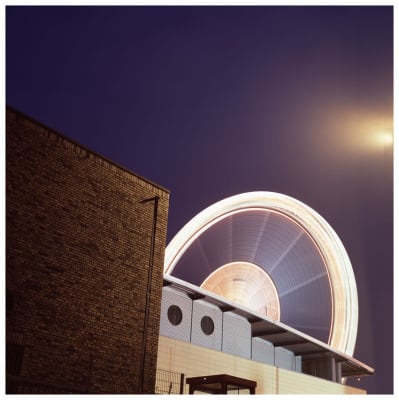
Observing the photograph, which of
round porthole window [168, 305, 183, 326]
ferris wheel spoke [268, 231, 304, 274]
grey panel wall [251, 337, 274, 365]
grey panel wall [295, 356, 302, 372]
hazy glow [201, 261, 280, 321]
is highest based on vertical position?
ferris wheel spoke [268, 231, 304, 274]

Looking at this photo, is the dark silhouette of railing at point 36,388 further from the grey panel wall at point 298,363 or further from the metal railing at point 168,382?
the grey panel wall at point 298,363

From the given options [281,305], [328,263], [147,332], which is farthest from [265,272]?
[147,332]

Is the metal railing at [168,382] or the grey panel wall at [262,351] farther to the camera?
the grey panel wall at [262,351]

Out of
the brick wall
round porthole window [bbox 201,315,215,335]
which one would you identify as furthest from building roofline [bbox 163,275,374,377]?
the brick wall

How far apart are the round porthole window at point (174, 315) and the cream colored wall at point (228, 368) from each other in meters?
1.72

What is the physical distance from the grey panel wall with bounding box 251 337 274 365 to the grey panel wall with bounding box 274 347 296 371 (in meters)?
0.53

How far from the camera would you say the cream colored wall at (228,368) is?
19672mm

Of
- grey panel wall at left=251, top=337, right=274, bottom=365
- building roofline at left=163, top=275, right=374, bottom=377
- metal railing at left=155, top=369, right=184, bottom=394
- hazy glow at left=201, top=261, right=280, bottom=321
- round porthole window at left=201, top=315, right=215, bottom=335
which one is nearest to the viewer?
metal railing at left=155, top=369, right=184, bottom=394

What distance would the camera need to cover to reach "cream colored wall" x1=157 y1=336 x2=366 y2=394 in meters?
19.7

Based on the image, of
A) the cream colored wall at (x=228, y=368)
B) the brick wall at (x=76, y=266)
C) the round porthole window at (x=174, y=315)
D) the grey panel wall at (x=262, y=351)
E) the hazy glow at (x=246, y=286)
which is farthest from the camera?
the grey panel wall at (x=262, y=351)

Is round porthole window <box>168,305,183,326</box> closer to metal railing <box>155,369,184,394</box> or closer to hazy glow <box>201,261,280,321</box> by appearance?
metal railing <box>155,369,184,394</box>

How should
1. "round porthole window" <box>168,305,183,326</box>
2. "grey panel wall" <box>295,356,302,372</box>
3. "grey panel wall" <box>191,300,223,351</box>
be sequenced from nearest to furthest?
"round porthole window" <box>168,305,183,326</box> < "grey panel wall" <box>191,300,223,351</box> < "grey panel wall" <box>295,356,302,372</box>

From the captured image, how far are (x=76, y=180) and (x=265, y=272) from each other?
55.2ft

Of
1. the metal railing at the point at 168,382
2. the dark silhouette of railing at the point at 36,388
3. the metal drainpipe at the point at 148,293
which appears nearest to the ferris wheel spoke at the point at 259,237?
the metal railing at the point at 168,382
